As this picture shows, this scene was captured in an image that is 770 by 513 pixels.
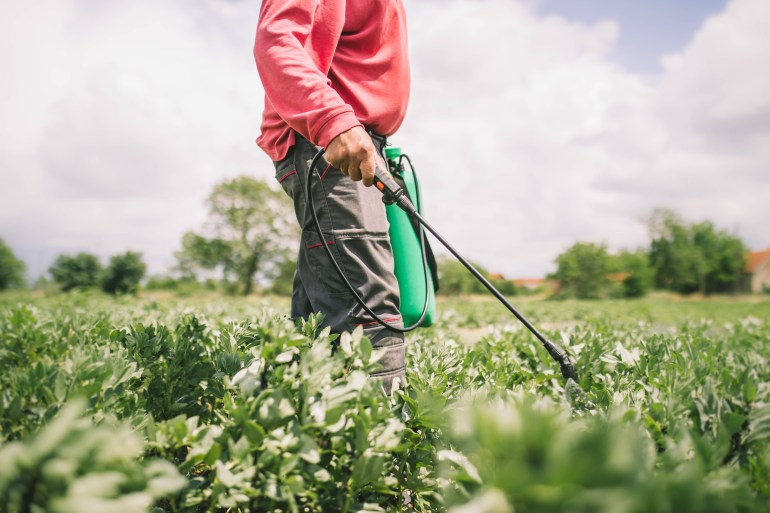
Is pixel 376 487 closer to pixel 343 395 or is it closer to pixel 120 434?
pixel 343 395

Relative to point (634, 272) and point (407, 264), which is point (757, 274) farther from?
point (407, 264)

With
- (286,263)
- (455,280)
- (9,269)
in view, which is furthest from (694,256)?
(9,269)

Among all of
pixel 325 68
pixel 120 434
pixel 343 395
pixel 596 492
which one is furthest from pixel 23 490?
pixel 325 68

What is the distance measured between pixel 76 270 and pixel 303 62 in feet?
208

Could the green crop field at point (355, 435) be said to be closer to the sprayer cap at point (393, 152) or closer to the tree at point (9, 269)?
the sprayer cap at point (393, 152)

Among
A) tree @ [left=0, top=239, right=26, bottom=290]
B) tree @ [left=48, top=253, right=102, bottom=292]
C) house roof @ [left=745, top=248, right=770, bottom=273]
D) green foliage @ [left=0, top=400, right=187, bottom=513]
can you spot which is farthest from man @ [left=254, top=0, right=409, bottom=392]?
house roof @ [left=745, top=248, right=770, bottom=273]

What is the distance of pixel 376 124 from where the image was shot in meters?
2.43

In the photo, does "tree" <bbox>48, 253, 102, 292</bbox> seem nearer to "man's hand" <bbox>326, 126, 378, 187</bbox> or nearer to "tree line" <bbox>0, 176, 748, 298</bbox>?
"tree line" <bbox>0, 176, 748, 298</bbox>

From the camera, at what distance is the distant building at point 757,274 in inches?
2699

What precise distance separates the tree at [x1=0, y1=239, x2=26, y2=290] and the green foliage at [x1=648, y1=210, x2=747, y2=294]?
87085 millimetres

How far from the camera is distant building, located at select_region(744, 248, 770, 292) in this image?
6856 cm

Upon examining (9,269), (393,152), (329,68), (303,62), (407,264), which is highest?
(9,269)

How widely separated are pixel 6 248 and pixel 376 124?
74.0m

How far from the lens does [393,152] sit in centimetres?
258
